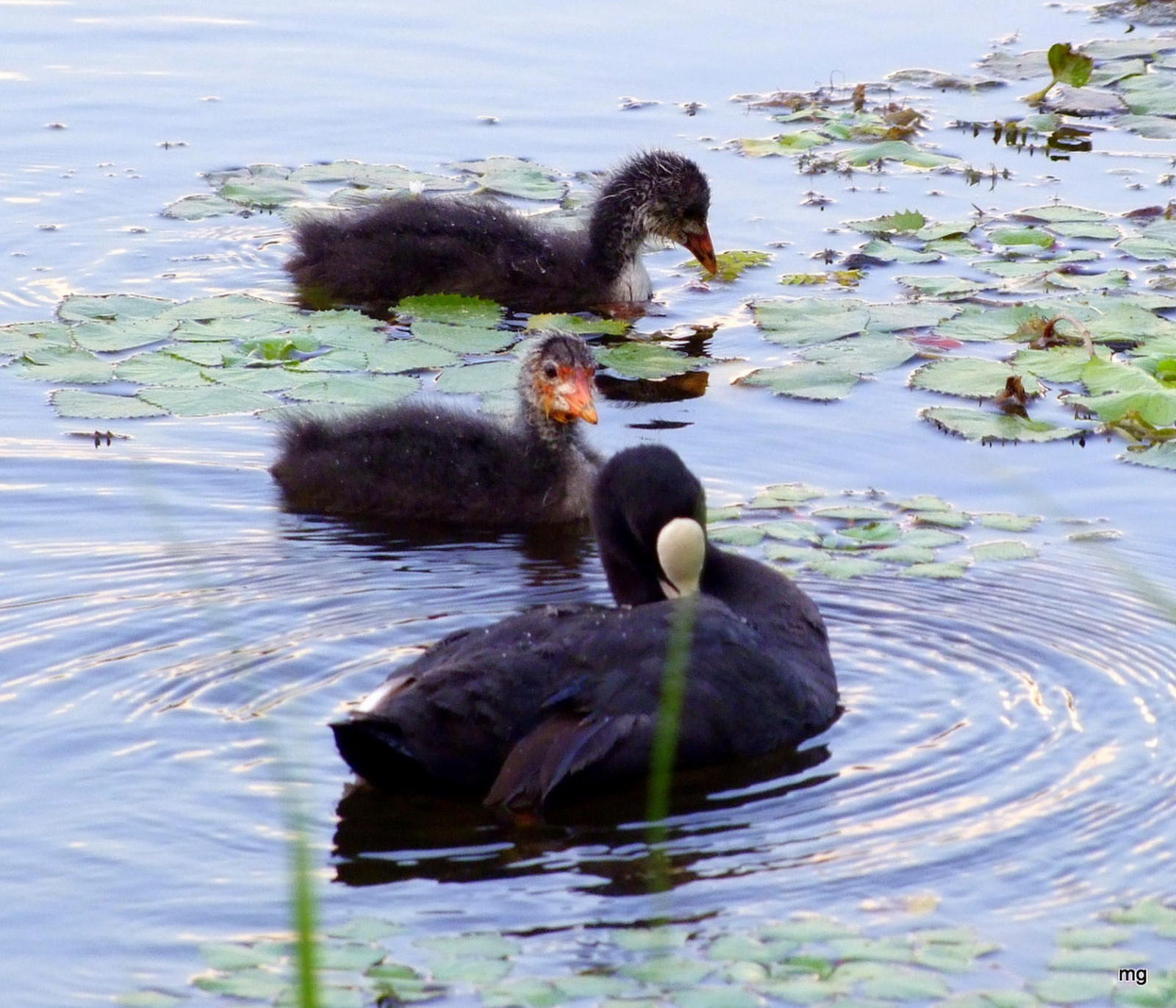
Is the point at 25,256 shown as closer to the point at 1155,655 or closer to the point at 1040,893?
the point at 1155,655

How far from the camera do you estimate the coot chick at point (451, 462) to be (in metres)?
7.23

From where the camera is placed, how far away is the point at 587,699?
494 cm

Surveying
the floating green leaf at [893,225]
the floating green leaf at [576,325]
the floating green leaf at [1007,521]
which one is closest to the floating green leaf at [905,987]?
the floating green leaf at [1007,521]

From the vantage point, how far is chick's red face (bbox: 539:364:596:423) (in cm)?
745

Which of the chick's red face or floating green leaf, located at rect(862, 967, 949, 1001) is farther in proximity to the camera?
the chick's red face

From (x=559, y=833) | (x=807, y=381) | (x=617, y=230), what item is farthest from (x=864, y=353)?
(x=559, y=833)

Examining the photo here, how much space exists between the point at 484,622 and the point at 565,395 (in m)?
1.51

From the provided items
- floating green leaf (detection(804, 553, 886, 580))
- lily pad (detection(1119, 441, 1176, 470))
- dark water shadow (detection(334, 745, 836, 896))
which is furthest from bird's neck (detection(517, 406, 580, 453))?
dark water shadow (detection(334, 745, 836, 896))

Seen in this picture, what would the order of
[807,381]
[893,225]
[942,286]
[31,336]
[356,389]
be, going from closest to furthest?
[356,389] → [807,381] → [31,336] → [942,286] → [893,225]

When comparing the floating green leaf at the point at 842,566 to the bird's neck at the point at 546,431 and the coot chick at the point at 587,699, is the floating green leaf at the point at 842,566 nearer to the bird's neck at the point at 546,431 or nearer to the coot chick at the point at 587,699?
the coot chick at the point at 587,699

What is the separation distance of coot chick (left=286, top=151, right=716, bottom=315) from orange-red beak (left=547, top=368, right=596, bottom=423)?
1891 millimetres

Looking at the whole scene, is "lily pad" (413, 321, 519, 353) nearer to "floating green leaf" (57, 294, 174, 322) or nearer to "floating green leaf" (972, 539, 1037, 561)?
"floating green leaf" (57, 294, 174, 322)

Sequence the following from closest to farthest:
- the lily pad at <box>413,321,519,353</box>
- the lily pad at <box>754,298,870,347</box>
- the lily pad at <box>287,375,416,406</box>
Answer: the lily pad at <box>287,375,416,406</box> < the lily pad at <box>413,321,519,353</box> < the lily pad at <box>754,298,870,347</box>

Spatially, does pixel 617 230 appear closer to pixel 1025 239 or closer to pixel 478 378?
pixel 478 378
